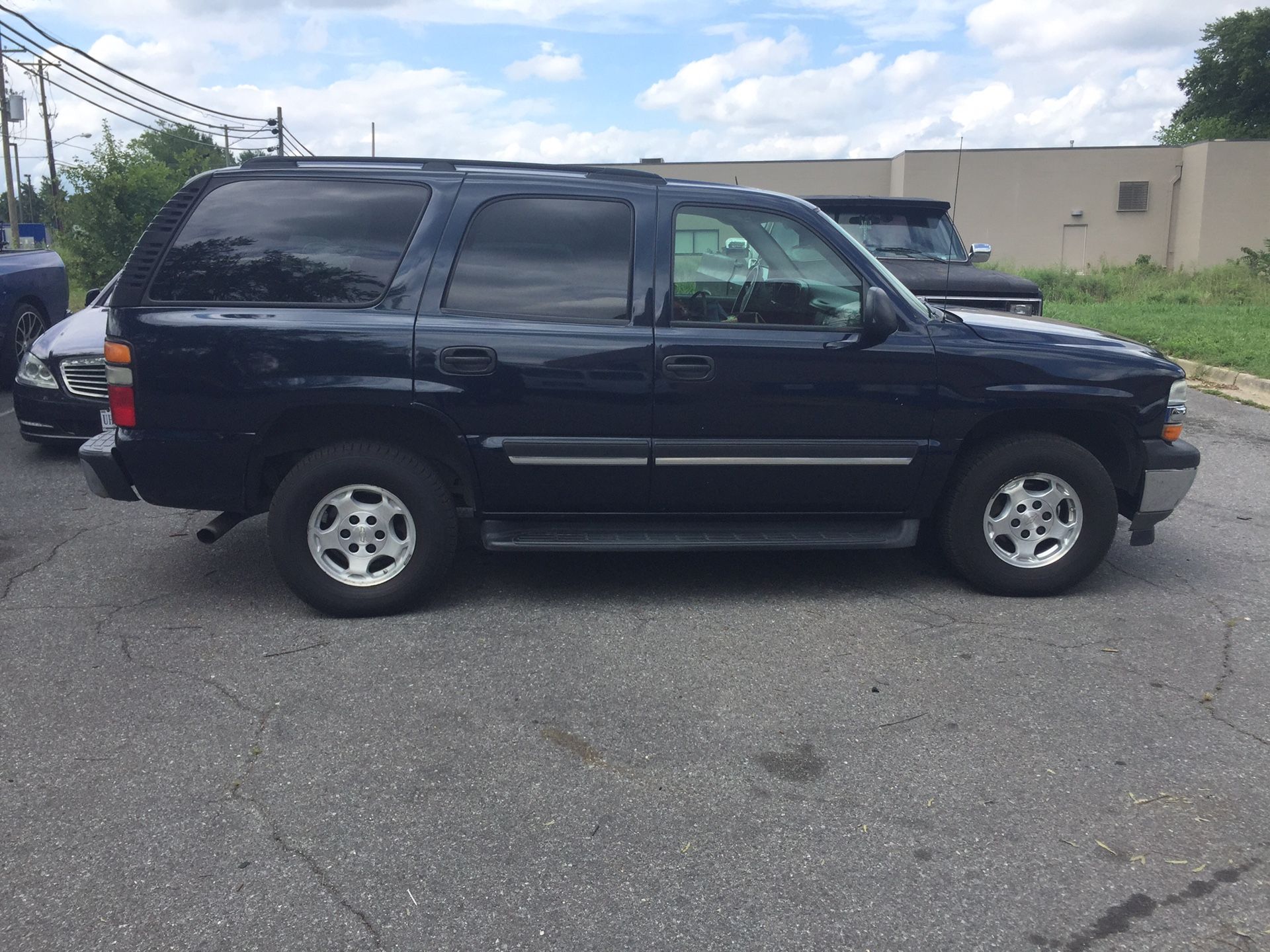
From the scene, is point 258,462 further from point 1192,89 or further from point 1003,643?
point 1192,89

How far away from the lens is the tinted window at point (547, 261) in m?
4.86

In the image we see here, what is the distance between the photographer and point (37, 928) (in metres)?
2.74

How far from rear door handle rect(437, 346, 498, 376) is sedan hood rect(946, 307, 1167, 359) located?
7.09 ft

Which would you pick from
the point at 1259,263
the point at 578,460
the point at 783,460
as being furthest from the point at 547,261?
the point at 1259,263

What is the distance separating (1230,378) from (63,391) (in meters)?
11.4

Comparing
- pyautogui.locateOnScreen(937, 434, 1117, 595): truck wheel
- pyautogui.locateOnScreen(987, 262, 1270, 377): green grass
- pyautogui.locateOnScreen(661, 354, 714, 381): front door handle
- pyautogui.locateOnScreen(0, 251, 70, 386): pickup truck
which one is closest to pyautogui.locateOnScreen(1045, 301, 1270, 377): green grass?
pyautogui.locateOnScreen(987, 262, 1270, 377): green grass

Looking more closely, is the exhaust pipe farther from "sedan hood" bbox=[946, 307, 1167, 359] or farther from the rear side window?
"sedan hood" bbox=[946, 307, 1167, 359]

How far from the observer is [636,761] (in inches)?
144

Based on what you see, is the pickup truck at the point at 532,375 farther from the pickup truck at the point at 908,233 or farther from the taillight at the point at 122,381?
the pickup truck at the point at 908,233

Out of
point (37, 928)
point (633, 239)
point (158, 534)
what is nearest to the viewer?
point (37, 928)

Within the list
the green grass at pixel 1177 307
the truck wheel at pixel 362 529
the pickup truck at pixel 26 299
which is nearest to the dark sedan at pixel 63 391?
the pickup truck at pixel 26 299

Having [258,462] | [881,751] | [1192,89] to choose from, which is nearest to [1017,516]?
[881,751]

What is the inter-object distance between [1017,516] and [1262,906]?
255 cm

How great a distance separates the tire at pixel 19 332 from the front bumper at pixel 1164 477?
30.5 ft
